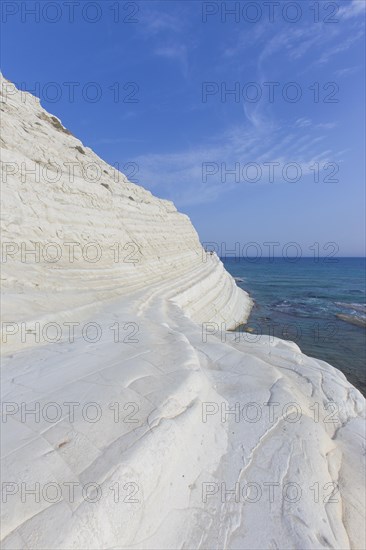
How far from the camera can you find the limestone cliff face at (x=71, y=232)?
7.65 m

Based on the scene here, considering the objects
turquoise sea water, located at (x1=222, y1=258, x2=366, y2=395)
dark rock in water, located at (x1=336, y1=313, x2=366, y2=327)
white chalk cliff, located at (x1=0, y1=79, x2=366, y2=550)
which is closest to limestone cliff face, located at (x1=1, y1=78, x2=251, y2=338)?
white chalk cliff, located at (x1=0, y1=79, x2=366, y2=550)

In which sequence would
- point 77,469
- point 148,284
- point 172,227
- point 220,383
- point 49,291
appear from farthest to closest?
point 172,227, point 148,284, point 49,291, point 220,383, point 77,469

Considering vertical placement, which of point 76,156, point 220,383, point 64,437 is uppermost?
point 76,156

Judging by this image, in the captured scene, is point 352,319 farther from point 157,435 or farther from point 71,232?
point 157,435

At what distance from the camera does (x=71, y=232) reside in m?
9.48

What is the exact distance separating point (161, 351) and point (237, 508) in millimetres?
2629

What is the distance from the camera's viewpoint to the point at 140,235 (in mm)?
14672

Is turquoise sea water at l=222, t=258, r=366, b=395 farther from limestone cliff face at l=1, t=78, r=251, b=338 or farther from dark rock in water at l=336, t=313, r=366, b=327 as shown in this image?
limestone cliff face at l=1, t=78, r=251, b=338

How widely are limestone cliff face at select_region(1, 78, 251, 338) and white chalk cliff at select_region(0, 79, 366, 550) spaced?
0.14 m

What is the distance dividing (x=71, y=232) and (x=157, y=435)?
8.08 m

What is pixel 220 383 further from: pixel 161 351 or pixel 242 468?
pixel 242 468

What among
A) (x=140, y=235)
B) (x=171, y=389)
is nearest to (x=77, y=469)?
(x=171, y=389)

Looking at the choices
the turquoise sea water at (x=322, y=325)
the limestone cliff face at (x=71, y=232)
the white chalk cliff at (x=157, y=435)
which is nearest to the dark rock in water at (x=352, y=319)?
the turquoise sea water at (x=322, y=325)

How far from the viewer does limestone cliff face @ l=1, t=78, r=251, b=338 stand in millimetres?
7652
